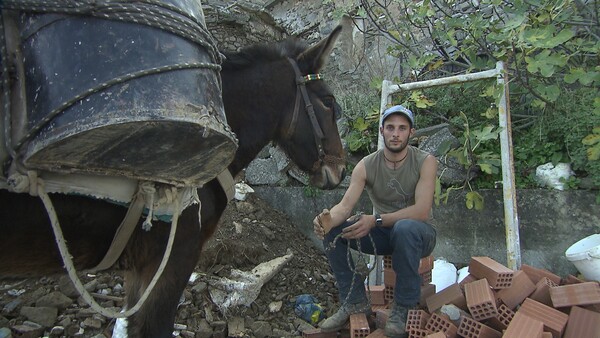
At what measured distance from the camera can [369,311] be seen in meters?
3.09

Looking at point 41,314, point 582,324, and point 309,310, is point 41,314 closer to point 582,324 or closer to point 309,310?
point 309,310

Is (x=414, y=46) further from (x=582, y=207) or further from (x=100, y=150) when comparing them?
(x=100, y=150)

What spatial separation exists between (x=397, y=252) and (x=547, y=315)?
964 mm

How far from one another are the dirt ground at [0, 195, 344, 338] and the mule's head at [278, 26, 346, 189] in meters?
1.54

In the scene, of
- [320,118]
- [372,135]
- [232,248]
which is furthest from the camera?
[372,135]

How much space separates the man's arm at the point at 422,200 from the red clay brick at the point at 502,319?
2.43 ft

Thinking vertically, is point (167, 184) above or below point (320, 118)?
below

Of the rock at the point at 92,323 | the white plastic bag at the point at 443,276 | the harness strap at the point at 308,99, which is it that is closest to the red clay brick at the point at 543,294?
the white plastic bag at the point at 443,276

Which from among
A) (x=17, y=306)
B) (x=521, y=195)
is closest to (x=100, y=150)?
(x=17, y=306)

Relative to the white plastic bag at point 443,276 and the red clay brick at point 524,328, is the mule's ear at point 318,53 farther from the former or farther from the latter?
the white plastic bag at point 443,276

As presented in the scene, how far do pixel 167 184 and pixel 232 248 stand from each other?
2.54 metres

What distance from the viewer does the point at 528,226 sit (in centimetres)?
375

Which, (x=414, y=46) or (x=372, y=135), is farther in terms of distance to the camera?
(x=372, y=135)

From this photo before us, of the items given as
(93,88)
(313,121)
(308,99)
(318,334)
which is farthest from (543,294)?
(93,88)
